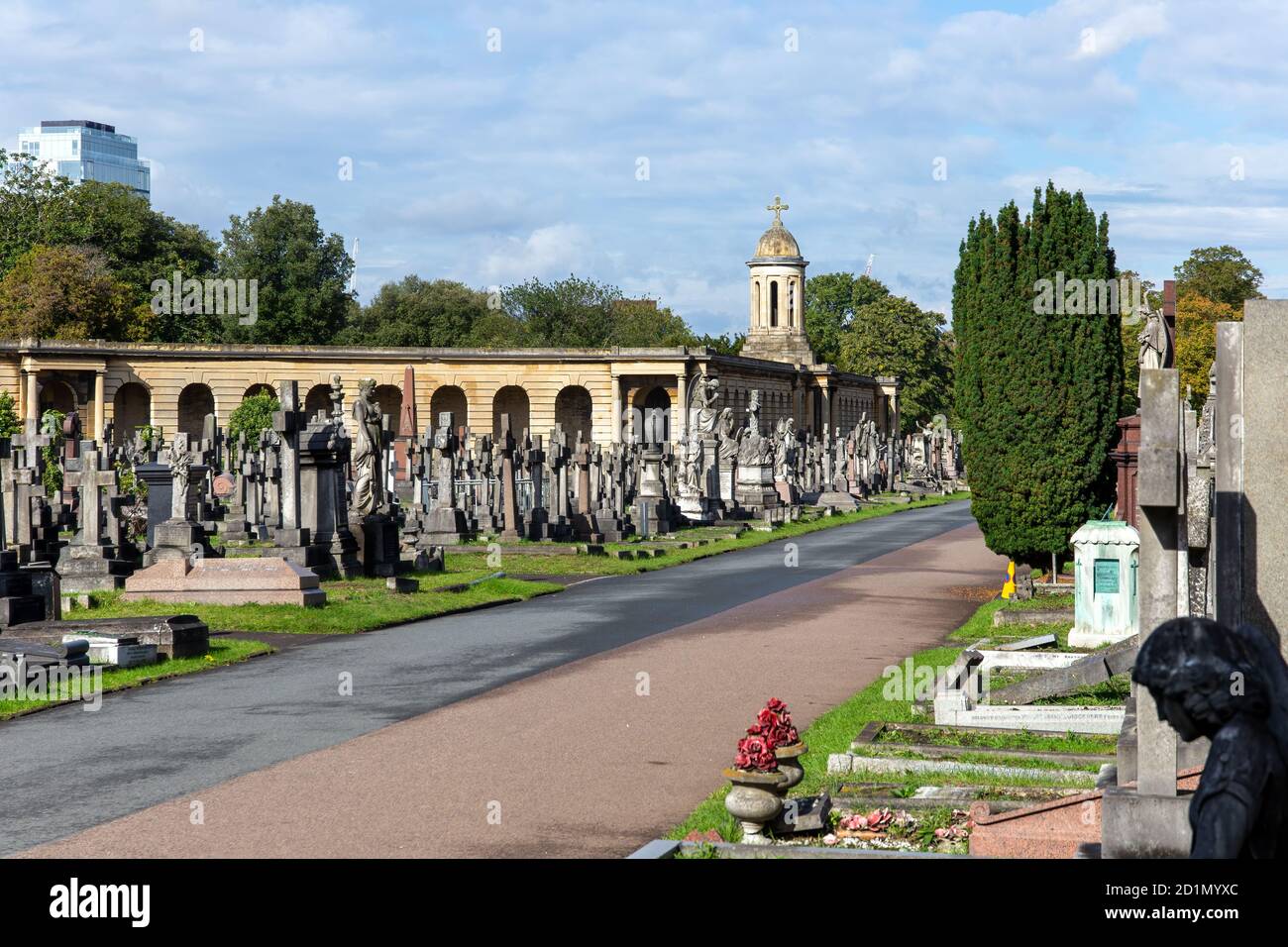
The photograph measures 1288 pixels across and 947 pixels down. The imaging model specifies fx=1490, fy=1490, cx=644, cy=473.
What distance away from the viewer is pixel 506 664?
578 inches

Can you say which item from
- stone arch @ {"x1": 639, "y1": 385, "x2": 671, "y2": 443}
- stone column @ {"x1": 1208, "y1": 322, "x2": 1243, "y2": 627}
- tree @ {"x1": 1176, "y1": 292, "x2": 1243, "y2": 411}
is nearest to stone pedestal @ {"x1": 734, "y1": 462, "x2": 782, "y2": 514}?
tree @ {"x1": 1176, "y1": 292, "x2": 1243, "y2": 411}

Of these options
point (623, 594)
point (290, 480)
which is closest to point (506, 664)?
point (623, 594)

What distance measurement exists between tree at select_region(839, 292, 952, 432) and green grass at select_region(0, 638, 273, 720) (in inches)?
3550

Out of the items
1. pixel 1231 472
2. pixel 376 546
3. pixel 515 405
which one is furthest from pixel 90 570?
pixel 515 405

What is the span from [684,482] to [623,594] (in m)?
19.5

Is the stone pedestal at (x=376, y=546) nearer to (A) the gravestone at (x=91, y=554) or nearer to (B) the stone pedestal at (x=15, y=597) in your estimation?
(A) the gravestone at (x=91, y=554)

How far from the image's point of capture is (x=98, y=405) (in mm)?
67875

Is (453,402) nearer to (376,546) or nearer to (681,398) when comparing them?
(681,398)

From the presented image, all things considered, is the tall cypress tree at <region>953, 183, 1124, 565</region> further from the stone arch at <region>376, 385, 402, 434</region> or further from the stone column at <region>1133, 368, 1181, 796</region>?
the stone arch at <region>376, 385, 402, 434</region>

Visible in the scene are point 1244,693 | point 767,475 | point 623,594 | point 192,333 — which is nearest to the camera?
point 1244,693

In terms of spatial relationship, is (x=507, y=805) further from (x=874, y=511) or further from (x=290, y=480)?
(x=874, y=511)

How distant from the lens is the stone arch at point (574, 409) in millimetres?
80000

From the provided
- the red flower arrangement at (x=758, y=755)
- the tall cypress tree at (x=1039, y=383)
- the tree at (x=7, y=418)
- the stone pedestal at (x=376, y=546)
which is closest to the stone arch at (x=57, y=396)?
the tree at (x=7, y=418)

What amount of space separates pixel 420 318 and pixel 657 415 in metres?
32.1
